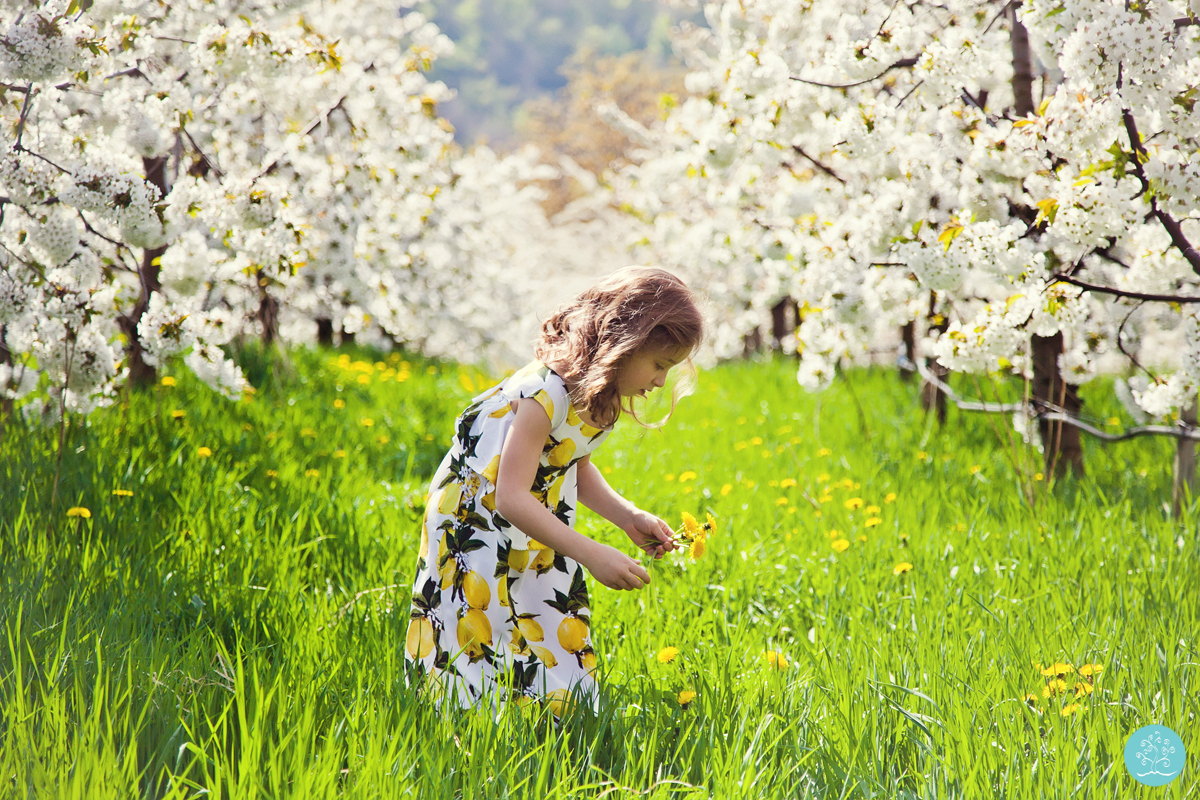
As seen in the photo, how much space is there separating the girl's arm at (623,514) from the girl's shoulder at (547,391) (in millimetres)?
215

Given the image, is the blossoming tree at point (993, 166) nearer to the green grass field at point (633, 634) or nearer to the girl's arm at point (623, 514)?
the green grass field at point (633, 634)

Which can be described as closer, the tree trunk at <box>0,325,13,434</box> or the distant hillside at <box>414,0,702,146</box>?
the tree trunk at <box>0,325,13,434</box>

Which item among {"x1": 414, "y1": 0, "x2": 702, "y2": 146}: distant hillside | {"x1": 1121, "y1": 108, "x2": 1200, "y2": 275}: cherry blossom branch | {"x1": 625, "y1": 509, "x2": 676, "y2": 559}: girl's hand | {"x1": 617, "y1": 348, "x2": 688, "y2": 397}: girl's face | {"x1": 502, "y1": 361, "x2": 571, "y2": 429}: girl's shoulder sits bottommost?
{"x1": 625, "y1": 509, "x2": 676, "y2": 559}: girl's hand

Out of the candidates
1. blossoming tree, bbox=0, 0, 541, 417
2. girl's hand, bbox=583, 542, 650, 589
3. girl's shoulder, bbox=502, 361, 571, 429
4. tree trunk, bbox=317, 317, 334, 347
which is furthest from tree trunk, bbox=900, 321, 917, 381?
tree trunk, bbox=317, 317, 334, 347

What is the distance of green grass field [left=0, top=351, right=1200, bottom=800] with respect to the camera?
1.38 m

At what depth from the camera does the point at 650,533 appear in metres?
1.78

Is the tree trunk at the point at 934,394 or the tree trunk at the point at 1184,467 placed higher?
the tree trunk at the point at 934,394

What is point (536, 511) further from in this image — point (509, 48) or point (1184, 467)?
point (509, 48)

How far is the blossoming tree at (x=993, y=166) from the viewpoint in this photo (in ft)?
6.76

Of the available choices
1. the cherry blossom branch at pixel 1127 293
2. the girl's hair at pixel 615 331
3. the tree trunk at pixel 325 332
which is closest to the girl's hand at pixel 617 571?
the girl's hair at pixel 615 331

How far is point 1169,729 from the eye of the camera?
1.49 m

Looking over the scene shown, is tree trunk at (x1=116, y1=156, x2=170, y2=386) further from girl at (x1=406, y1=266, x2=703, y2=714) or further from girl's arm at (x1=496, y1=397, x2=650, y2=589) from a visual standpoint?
girl's arm at (x1=496, y1=397, x2=650, y2=589)

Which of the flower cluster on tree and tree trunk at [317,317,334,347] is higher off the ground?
the flower cluster on tree
